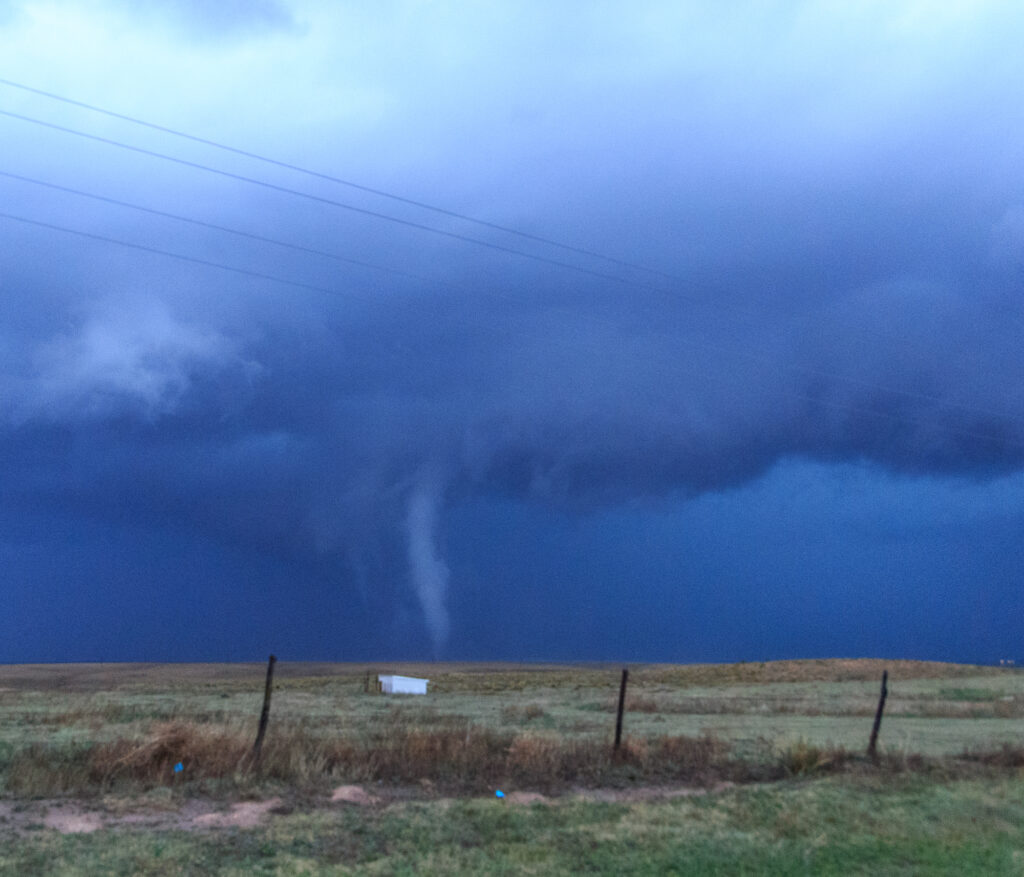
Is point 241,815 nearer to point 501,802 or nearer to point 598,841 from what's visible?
point 501,802

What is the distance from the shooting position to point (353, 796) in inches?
559

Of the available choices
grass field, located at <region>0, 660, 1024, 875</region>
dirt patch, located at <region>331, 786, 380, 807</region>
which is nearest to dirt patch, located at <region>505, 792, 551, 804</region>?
grass field, located at <region>0, 660, 1024, 875</region>

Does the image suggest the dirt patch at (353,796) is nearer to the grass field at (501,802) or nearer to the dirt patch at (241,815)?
the grass field at (501,802)

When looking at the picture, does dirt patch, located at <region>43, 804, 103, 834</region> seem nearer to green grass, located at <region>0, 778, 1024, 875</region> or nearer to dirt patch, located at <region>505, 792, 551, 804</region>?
green grass, located at <region>0, 778, 1024, 875</region>

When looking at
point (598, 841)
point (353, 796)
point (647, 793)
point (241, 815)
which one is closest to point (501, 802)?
point (353, 796)

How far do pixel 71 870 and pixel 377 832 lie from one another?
3707mm

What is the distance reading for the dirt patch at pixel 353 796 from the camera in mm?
13973

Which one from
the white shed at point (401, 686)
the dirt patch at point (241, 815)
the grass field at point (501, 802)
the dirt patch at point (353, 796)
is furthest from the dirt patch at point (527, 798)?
the white shed at point (401, 686)

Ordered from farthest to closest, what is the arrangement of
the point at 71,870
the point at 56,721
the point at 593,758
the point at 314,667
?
the point at 314,667, the point at 56,721, the point at 593,758, the point at 71,870

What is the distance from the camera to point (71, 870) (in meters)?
10.1

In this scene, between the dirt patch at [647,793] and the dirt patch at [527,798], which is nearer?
the dirt patch at [527,798]

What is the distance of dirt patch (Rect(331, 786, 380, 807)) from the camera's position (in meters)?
14.0

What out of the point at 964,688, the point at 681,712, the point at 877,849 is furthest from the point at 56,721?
the point at 964,688

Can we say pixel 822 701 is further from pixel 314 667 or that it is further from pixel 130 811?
pixel 314 667
